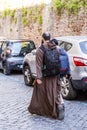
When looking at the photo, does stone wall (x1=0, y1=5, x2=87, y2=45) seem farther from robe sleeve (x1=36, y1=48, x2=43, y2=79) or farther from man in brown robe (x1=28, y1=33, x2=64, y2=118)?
robe sleeve (x1=36, y1=48, x2=43, y2=79)

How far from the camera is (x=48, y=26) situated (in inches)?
832

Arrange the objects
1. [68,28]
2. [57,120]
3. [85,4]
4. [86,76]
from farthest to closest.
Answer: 1. [68,28]
2. [85,4]
3. [86,76]
4. [57,120]

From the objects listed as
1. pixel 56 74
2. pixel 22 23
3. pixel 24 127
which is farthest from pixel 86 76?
pixel 22 23

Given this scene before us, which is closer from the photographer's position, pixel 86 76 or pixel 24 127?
pixel 24 127

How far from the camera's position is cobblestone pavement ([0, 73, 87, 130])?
7711 millimetres

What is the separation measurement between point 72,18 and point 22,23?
20.9 feet

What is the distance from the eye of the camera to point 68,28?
746 inches

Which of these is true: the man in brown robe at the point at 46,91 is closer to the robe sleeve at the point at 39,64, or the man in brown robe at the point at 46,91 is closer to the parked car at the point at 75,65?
the robe sleeve at the point at 39,64

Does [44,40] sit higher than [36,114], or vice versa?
[44,40]

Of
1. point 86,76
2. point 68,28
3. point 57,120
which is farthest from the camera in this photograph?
point 68,28

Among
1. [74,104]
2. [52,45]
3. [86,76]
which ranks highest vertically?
[52,45]

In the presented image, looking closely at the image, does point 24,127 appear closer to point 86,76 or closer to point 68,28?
point 86,76

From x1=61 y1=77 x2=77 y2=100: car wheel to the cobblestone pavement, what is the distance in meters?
0.25

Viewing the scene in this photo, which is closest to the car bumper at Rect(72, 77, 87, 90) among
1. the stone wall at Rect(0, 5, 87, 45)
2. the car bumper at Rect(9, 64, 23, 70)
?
the car bumper at Rect(9, 64, 23, 70)
